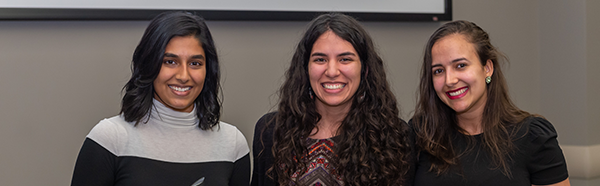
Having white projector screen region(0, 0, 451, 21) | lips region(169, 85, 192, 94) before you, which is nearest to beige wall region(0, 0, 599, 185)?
white projector screen region(0, 0, 451, 21)

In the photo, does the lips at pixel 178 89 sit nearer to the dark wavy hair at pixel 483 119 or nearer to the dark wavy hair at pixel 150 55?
the dark wavy hair at pixel 150 55

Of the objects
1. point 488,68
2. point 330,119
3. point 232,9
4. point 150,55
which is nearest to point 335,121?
point 330,119

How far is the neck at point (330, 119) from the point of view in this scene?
165cm

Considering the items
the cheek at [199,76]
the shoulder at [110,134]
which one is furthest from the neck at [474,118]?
the shoulder at [110,134]

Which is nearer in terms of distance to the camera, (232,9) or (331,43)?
(331,43)

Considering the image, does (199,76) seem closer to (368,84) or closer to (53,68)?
(368,84)

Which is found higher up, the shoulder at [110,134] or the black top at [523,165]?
the shoulder at [110,134]

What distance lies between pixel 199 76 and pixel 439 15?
1.41 metres

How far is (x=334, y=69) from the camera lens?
1524mm

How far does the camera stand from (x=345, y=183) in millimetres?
1558

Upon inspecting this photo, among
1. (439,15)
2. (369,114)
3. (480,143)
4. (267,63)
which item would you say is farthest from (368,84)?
(439,15)

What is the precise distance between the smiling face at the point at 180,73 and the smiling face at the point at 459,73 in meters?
0.80

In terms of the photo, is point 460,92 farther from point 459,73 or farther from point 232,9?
point 232,9

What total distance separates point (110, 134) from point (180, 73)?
0.27m
